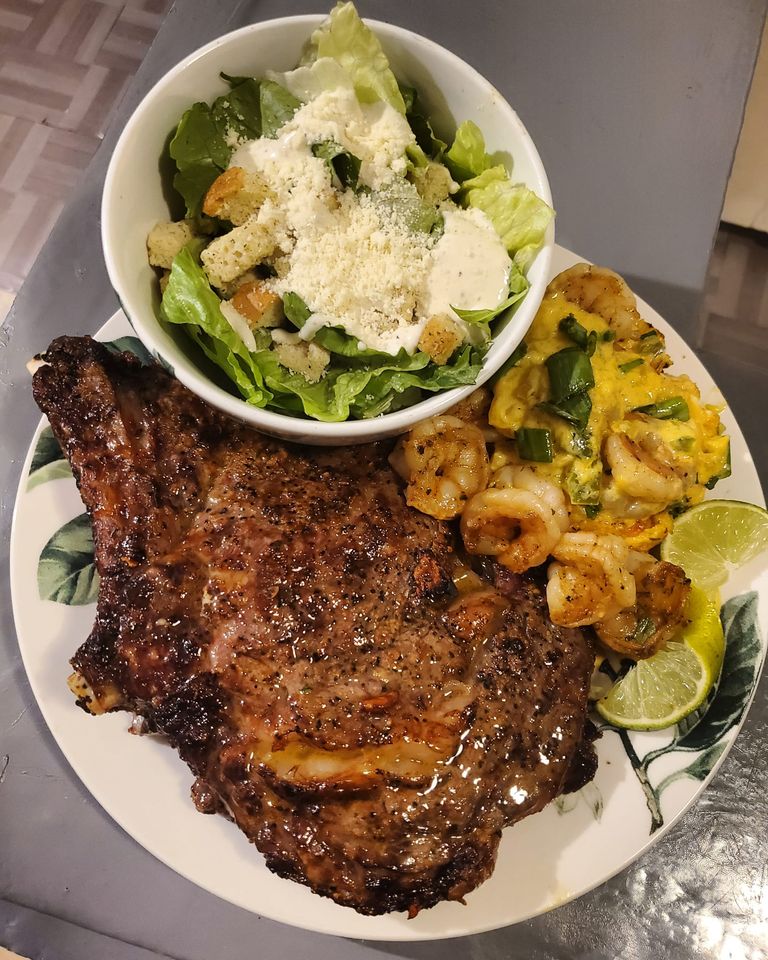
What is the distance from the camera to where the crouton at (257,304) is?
68.4 inches

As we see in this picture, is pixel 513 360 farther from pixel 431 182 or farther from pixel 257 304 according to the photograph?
pixel 257 304

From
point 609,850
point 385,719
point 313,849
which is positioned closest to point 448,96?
point 385,719

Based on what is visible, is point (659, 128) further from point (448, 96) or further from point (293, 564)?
point (293, 564)

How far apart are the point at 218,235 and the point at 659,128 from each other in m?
2.15

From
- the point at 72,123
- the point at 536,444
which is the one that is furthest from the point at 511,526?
the point at 72,123

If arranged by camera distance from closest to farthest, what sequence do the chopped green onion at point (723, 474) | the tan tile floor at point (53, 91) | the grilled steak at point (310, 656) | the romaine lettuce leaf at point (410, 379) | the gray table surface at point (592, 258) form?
the grilled steak at point (310, 656) < the romaine lettuce leaf at point (410, 379) < the chopped green onion at point (723, 474) < the gray table surface at point (592, 258) < the tan tile floor at point (53, 91)

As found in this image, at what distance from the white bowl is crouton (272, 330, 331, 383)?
0.14 m

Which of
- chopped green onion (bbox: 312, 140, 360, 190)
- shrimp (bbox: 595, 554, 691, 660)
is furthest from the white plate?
chopped green onion (bbox: 312, 140, 360, 190)

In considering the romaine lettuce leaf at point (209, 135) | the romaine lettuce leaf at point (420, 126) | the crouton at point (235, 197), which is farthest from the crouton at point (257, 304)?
the romaine lettuce leaf at point (420, 126)

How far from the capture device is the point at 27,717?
8.11 ft

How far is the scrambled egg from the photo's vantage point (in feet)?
6.49

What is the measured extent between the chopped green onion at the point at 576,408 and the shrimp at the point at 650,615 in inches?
16.7

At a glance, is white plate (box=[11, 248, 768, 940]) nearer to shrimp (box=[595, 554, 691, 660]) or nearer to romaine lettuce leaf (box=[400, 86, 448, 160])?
shrimp (box=[595, 554, 691, 660])

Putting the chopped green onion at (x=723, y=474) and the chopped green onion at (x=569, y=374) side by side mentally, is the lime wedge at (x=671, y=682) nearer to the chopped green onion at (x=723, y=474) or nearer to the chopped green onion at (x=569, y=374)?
the chopped green onion at (x=723, y=474)
